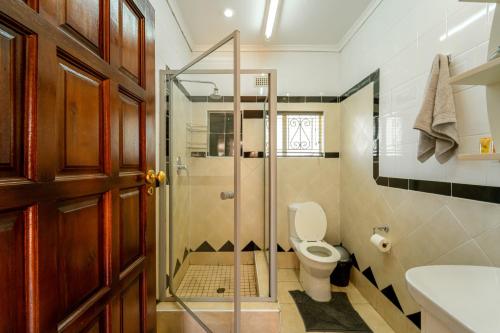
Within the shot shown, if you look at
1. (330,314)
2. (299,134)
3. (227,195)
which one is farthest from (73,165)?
(299,134)

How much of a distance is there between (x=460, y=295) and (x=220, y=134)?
4.33 ft

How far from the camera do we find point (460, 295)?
76 centimetres

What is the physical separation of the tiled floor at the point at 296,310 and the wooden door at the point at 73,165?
→ 1258mm

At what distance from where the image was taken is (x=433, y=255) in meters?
1.36

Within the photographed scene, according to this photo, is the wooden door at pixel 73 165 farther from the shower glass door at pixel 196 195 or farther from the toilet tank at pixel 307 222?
the toilet tank at pixel 307 222

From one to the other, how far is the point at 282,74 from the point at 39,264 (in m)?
2.70

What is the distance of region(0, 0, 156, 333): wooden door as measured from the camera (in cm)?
48

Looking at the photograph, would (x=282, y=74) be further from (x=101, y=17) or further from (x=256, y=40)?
(x=101, y=17)

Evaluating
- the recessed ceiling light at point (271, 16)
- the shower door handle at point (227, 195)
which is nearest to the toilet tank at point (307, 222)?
the shower door handle at point (227, 195)

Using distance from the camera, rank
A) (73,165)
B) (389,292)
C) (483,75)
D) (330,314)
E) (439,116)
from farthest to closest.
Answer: (330,314), (389,292), (439,116), (483,75), (73,165)

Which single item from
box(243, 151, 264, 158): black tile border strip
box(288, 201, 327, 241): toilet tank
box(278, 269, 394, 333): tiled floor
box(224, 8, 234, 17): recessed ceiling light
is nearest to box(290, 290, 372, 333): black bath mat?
box(278, 269, 394, 333): tiled floor

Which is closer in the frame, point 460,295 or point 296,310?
point 460,295

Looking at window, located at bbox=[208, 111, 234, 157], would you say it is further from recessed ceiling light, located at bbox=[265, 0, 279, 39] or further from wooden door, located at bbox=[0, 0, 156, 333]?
recessed ceiling light, located at bbox=[265, 0, 279, 39]

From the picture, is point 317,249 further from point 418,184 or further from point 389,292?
point 418,184
